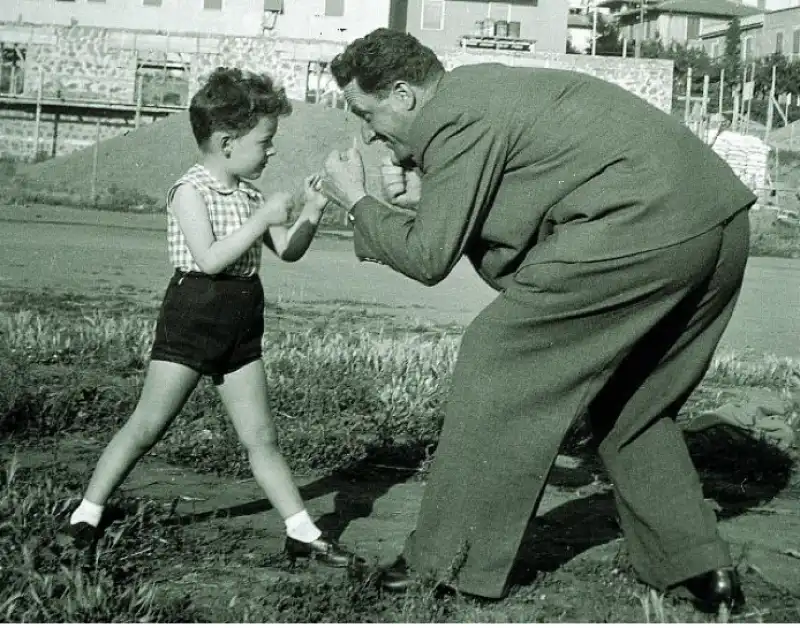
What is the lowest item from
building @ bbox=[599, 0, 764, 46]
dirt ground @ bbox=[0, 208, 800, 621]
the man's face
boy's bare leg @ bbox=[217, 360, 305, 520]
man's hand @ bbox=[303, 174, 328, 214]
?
dirt ground @ bbox=[0, 208, 800, 621]

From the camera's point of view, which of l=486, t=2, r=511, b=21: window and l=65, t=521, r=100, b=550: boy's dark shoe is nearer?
l=65, t=521, r=100, b=550: boy's dark shoe

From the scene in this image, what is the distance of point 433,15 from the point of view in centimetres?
5294

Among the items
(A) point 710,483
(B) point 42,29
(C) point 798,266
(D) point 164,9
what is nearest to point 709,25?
(D) point 164,9

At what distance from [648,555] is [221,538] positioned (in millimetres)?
1381

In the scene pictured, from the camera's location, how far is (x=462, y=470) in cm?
359

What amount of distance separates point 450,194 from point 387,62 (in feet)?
1.46

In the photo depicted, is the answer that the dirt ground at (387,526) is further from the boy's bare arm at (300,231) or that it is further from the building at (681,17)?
the building at (681,17)

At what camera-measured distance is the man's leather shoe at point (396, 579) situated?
3605 millimetres

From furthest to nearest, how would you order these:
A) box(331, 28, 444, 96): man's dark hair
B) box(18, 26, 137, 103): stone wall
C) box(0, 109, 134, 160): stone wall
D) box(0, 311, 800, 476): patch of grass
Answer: box(18, 26, 137, 103): stone wall
box(0, 109, 134, 160): stone wall
box(0, 311, 800, 476): patch of grass
box(331, 28, 444, 96): man's dark hair

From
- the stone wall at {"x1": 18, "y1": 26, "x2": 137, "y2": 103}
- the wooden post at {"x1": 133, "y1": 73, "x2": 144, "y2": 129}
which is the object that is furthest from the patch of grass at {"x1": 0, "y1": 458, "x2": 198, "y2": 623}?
the stone wall at {"x1": 18, "y1": 26, "x2": 137, "y2": 103}

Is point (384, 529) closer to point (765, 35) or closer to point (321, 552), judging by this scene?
point (321, 552)

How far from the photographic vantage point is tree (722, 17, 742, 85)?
58656 mm

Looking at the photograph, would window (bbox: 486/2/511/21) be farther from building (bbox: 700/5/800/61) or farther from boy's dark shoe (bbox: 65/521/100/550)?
boy's dark shoe (bbox: 65/521/100/550)

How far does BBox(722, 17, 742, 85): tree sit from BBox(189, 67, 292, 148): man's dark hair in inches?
2167
